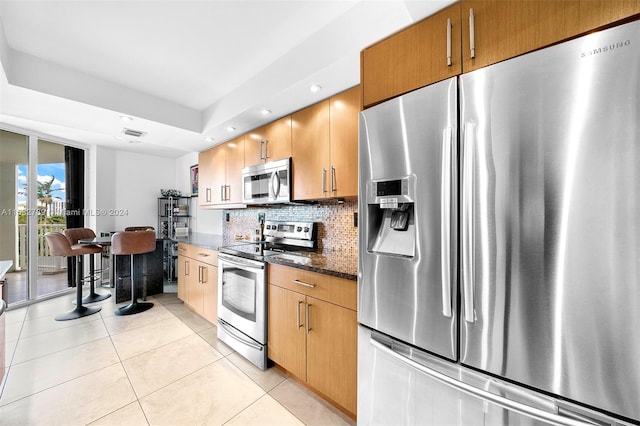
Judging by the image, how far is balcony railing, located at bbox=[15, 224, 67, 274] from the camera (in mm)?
3549

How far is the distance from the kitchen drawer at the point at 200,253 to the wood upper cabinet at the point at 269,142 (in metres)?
1.12

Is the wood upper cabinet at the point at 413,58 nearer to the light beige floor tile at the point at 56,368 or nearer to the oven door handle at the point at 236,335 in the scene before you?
the oven door handle at the point at 236,335

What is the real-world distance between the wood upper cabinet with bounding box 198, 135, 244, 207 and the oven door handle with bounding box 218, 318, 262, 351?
Result: 1.34 m

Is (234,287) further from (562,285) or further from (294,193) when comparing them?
(562,285)

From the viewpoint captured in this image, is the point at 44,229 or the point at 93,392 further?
the point at 44,229

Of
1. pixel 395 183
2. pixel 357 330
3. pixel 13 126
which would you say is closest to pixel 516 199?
pixel 395 183

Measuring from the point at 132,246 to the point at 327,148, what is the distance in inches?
117

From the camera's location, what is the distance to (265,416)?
1644 millimetres

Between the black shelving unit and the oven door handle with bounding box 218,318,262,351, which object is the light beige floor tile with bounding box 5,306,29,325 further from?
the oven door handle with bounding box 218,318,262,351

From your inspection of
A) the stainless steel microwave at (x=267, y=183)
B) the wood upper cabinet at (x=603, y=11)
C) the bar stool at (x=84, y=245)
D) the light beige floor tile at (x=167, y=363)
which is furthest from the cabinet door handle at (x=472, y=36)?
the bar stool at (x=84, y=245)

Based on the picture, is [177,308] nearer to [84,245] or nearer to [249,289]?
[84,245]

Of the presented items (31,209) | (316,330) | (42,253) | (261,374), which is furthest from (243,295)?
(42,253)

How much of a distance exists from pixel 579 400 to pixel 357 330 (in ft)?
3.09

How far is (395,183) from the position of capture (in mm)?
1215
